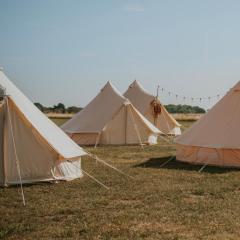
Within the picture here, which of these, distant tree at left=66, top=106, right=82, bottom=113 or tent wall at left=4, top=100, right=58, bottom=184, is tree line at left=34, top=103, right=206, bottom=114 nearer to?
distant tree at left=66, top=106, right=82, bottom=113

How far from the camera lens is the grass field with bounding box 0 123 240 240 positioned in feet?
25.2

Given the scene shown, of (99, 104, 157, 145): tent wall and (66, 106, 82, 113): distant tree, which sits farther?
(66, 106, 82, 113): distant tree

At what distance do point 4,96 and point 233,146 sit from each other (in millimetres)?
6729

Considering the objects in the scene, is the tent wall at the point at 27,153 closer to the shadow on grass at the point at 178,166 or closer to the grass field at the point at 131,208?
the grass field at the point at 131,208

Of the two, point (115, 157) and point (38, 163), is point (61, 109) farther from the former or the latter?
point (38, 163)

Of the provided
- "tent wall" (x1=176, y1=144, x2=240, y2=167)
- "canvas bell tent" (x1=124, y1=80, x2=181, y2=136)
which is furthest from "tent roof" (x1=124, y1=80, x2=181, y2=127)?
"tent wall" (x1=176, y1=144, x2=240, y2=167)

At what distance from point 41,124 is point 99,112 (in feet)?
40.3

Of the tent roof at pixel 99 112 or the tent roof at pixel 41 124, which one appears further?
the tent roof at pixel 99 112

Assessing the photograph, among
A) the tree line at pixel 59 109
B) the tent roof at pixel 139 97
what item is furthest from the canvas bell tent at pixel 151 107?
the tree line at pixel 59 109

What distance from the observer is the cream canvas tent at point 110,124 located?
2417 centimetres

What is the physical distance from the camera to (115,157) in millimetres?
18219

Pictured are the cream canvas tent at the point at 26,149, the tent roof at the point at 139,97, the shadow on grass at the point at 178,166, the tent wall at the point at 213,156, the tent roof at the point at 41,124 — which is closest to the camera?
the cream canvas tent at the point at 26,149

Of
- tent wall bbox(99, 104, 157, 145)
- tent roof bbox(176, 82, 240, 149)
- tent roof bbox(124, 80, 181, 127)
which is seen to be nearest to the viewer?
tent roof bbox(176, 82, 240, 149)

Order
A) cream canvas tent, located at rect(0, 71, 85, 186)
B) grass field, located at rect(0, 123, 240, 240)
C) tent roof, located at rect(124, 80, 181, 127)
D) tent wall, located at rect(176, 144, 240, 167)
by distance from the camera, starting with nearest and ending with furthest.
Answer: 1. grass field, located at rect(0, 123, 240, 240)
2. cream canvas tent, located at rect(0, 71, 85, 186)
3. tent wall, located at rect(176, 144, 240, 167)
4. tent roof, located at rect(124, 80, 181, 127)
